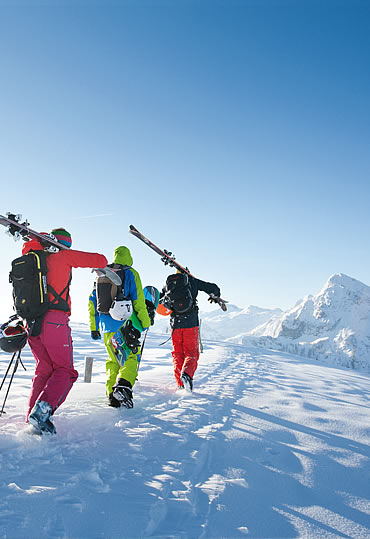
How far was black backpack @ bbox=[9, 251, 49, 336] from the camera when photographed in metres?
3.13

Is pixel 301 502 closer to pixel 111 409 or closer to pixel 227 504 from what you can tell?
pixel 227 504

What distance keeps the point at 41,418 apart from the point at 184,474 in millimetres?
1458

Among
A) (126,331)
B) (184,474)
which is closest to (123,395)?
(126,331)

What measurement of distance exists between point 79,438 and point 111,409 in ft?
3.70

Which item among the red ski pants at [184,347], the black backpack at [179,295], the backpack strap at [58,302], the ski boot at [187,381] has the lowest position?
the ski boot at [187,381]

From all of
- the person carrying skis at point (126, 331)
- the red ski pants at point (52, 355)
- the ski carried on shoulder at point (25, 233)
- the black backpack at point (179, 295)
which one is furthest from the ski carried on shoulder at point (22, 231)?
the black backpack at point (179, 295)

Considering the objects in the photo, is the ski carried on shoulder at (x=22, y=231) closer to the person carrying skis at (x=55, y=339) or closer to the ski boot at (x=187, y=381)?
the person carrying skis at (x=55, y=339)

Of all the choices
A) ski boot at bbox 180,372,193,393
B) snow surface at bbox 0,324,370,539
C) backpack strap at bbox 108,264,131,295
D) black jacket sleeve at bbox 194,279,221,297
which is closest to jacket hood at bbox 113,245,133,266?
backpack strap at bbox 108,264,131,295

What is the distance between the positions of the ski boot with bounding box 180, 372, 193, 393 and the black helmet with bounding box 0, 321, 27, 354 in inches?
117

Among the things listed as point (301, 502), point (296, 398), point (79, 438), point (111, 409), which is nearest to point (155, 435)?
point (79, 438)

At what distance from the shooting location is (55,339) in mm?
3197

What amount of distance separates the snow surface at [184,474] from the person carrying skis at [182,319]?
179cm

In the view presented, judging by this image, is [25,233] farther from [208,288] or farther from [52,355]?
[208,288]

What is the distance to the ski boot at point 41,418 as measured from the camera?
2.79 m
